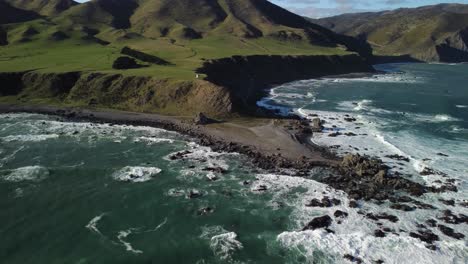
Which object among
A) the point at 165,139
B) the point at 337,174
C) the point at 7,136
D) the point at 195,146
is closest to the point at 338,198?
the point at 337,174

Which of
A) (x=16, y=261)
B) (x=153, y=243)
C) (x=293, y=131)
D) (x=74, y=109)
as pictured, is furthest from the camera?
(x=74, y=109)

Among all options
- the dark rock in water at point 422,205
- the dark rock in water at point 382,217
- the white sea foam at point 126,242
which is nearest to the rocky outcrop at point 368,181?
the dark rock in water at point 422,205

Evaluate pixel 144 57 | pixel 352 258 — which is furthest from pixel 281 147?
pixel 144 57

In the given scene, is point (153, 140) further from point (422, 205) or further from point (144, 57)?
point (144, 57)

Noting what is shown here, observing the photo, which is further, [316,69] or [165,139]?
[316,69]

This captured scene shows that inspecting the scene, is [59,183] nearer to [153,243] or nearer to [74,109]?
[153,243]

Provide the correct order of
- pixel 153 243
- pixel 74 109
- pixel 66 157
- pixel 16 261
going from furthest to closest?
pixel 74 109 < pixel 66 157 < pixel 153 243 < pixel 16 261

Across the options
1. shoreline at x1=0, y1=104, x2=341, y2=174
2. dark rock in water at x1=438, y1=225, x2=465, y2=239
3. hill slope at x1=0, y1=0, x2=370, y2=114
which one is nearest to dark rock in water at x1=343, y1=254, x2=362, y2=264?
dark rock in water at x1=438, y1=225, x2=465, y2=239

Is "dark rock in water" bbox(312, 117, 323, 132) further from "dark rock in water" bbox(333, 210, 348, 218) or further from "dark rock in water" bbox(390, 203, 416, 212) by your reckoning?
"dark rock in water" bbox(333, 210, 348, 218)
